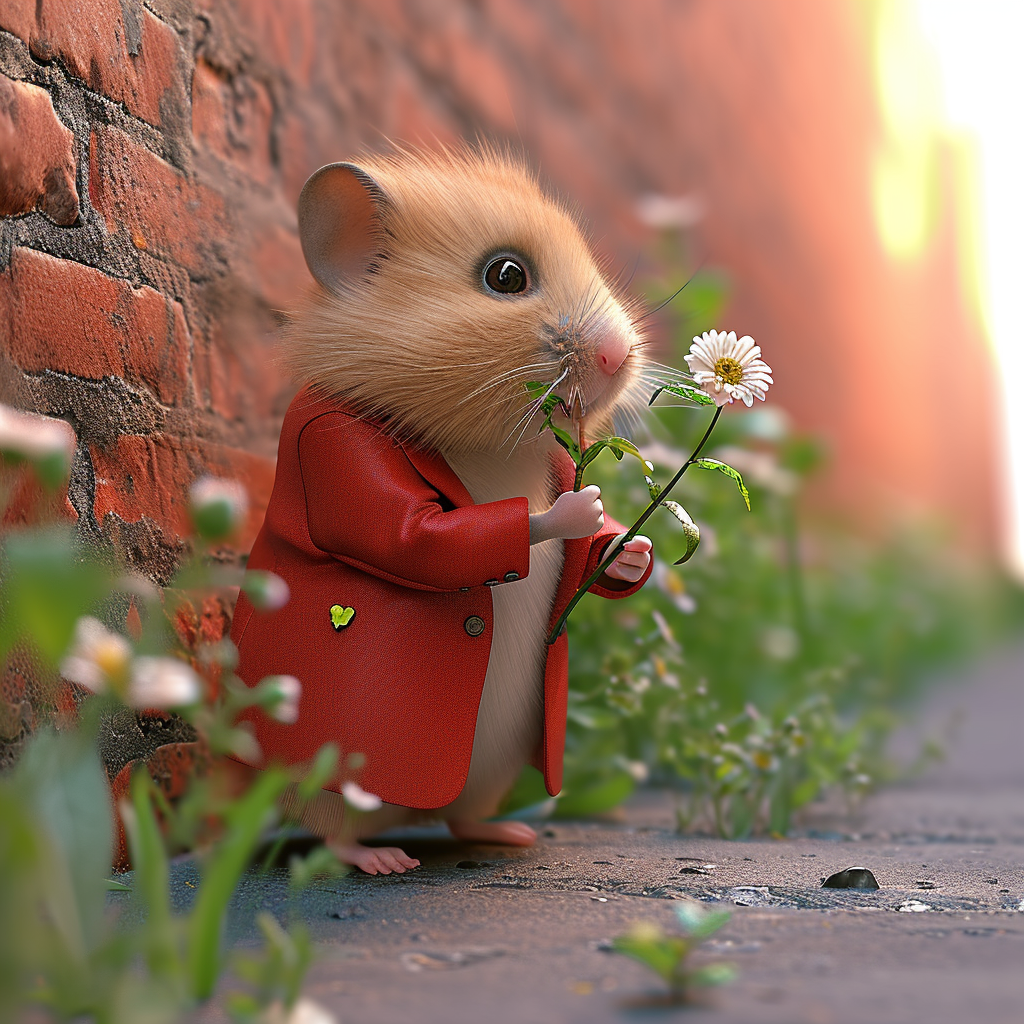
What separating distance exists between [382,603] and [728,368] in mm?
440

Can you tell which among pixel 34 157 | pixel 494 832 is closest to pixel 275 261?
pixel 34 157

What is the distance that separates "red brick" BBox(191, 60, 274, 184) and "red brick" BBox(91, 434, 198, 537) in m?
0.45

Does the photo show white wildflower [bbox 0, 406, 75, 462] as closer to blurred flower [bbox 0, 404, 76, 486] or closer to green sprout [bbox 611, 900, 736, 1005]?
blurred flower [bbox 0, 404, 76, 486]

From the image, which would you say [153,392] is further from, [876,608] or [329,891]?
[876,608]

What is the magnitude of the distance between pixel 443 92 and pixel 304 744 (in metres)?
1.73

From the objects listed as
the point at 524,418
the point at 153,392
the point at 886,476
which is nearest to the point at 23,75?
the point at 153,392

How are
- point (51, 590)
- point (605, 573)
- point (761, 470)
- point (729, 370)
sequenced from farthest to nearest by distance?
point (761, 470), point (605, 573), point (729, 370), point (51, 590)

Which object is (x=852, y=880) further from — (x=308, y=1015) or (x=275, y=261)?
(x=275, y=261)

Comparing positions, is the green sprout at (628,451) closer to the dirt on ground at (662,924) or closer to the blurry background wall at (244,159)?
the dirt on ground at (662,924)

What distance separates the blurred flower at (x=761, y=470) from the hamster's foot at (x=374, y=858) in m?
1.27

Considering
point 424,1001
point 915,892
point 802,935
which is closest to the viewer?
point 424,1001

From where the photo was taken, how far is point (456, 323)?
117cm

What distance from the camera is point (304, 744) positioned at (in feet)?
3.75

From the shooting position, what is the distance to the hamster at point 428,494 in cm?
113
